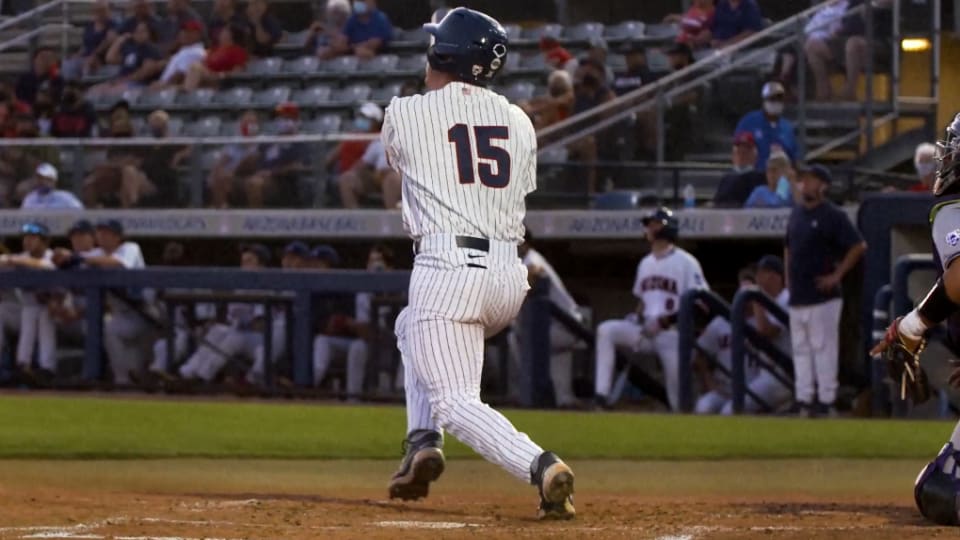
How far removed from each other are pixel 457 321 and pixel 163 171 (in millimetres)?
→ 10261

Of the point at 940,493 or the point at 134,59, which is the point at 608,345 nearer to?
the point at 940,493

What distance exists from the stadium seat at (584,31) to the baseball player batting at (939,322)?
1070 centimetres

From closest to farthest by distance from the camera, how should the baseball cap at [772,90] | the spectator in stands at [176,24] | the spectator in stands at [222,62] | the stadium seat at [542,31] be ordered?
the baseball cap at [772,90] < the stadium seat at [542,31] < the spectator in stands at [222,62] < the spectator in stands at [176,24]

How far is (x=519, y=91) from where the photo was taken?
51.0 ft

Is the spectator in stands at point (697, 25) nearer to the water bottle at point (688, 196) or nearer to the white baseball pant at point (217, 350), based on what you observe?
the water bottle at point (688, 196)

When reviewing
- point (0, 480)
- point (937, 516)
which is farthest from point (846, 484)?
point (0, 480)

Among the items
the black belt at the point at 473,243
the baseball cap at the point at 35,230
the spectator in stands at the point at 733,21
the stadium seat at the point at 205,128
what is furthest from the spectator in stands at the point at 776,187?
the black belt at the point at 473,243

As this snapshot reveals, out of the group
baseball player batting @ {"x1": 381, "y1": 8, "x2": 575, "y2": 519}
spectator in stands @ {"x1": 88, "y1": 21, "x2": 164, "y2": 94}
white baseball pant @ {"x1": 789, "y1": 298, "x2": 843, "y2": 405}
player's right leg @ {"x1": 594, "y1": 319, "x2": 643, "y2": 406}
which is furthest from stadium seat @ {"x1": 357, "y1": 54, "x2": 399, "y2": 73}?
baseball player batting @ {"x1": 381, "y1": 8, "x2": 575, "y2": 519}

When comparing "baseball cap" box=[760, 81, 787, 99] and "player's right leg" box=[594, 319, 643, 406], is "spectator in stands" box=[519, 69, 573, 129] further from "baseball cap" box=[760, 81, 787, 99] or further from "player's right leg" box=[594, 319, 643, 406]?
"player's right leg" box=[594, 319, 643, 406]

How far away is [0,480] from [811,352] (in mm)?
6079

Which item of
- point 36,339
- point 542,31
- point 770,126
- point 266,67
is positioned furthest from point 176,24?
point 770,126

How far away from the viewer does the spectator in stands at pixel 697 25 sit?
14695 mm

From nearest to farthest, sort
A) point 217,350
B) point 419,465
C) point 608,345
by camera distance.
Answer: point 419,465, point 608,345, point 217,350

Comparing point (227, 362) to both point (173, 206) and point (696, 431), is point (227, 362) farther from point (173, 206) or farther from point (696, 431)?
point (696, 431)
